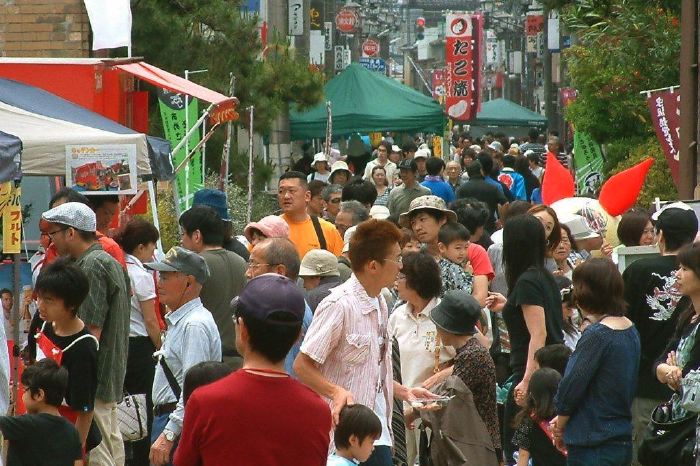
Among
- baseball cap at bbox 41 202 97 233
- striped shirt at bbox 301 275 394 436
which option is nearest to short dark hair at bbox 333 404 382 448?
striped shirt at bbox 301 275 394 436

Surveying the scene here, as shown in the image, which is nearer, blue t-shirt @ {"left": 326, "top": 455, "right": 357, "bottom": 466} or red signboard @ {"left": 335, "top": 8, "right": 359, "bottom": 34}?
blue t-shirt @ {"left": 326, "top": 455, "right": 357, "bottom": 466}

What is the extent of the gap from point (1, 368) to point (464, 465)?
8.47ft

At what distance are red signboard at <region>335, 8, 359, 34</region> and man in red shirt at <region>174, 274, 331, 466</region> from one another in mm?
62897

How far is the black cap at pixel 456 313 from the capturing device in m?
7.30

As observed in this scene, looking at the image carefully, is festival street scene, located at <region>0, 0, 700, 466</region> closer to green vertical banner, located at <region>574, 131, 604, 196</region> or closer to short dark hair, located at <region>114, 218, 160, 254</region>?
short dark hair, located at <region>114, 218, 160, 254</region>

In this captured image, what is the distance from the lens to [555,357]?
7.26 metres

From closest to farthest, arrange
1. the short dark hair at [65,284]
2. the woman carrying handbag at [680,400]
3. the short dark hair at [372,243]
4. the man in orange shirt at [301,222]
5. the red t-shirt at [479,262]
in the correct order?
1. the short dark hair at [372,243]
2. the woman carrying handbag at [680,400]
3. the short dark hair at [65,284]
4. the red t-shirt at [479,262]
5. the man in orange shirt at [301,222]

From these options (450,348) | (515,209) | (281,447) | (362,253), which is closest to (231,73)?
(515,209)

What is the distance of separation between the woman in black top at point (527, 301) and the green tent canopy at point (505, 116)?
3810cm

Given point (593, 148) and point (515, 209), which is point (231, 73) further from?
point (515, 209)

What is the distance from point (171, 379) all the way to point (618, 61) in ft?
31.0

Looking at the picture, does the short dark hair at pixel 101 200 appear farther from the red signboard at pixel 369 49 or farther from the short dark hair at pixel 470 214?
the red signboard at pixel 369 49

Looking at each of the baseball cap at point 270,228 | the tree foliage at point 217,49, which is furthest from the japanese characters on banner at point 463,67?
the baseball cap at point 270,228

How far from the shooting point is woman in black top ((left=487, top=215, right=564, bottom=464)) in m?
7.46
